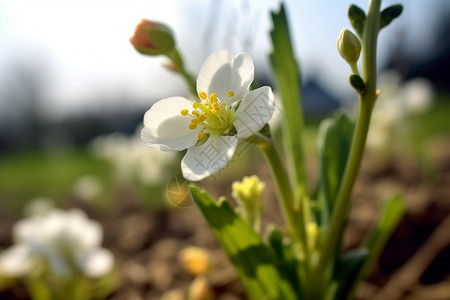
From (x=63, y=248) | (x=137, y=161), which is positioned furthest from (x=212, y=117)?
(x=137, y=161)

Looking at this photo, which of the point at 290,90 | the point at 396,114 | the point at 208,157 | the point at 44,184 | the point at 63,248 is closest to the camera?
the point at 208,157

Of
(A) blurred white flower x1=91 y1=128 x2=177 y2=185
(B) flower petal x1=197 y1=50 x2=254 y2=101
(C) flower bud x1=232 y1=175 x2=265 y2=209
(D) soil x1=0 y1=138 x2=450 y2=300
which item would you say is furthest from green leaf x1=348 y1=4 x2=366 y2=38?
(A) blurred white flower x1=91 y1=128 x2=177 y2=185

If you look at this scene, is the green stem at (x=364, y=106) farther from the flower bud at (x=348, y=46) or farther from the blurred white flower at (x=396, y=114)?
the blurred white flower at (x=396, y=114)

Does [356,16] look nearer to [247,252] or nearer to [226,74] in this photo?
[226,74]

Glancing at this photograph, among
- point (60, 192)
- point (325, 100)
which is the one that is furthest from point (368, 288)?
point (325, 100)

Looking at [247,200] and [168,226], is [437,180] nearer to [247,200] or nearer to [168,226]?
[168,226]

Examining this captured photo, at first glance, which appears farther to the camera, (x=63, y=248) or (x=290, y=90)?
(x=63, y=248)
